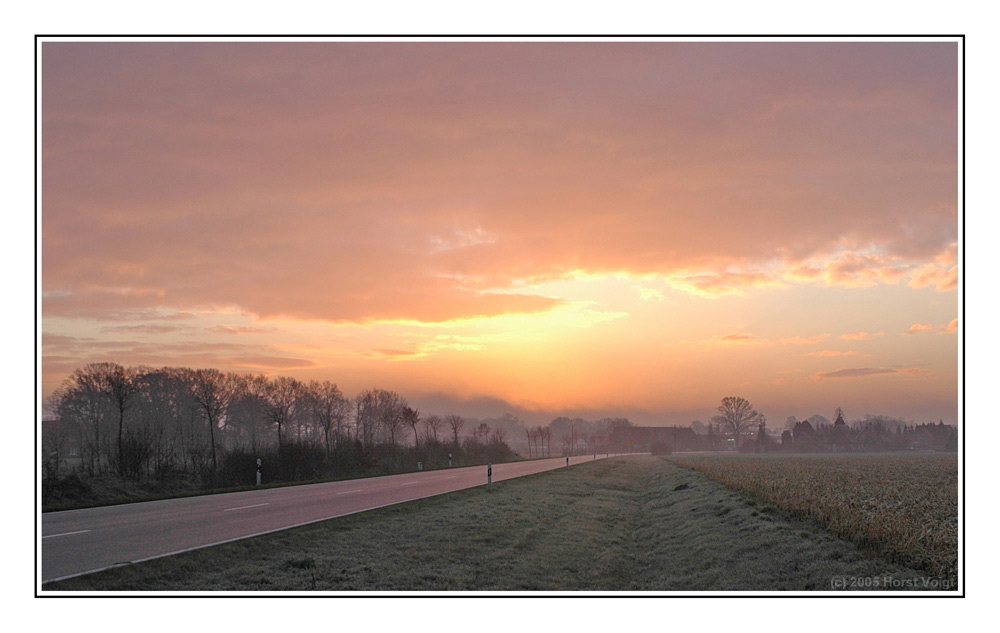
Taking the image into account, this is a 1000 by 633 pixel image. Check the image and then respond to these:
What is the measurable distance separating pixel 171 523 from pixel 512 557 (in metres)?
7.64

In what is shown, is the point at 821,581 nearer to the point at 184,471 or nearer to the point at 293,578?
the point at 293,578

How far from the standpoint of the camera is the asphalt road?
422 inches

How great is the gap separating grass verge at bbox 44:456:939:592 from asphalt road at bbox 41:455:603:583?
779 millimetres

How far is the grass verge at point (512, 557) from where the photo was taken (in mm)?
9875

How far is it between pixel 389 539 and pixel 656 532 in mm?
8836

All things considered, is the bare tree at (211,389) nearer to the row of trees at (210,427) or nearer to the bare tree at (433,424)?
the row of trees at (210,427)

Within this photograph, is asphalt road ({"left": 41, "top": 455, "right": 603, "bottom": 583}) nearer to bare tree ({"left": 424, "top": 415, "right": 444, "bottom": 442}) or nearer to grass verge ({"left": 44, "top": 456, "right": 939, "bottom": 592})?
grass verge ({"left": 44, "top": 456, "right": 939, "bottom": 592})

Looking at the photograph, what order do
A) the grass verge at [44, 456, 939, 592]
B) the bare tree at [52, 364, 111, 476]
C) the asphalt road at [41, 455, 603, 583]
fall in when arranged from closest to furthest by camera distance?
the grass verge at [44, 456, 939, 592] < the asphalt road at [41, 455, 603, 583] < the bare tree at [52, 364, 111, 476]

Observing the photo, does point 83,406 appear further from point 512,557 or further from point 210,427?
point 512,557

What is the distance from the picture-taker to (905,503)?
20000 millimetres

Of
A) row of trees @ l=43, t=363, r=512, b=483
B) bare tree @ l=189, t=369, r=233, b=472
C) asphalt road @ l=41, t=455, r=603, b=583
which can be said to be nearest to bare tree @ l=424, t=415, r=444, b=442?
row of trees @ l=43, t=363, r=512, b=483

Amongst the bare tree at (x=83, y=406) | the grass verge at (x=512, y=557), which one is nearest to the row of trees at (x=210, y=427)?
the bare tree at (x=83, y=406)

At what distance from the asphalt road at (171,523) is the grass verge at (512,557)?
78 cm
